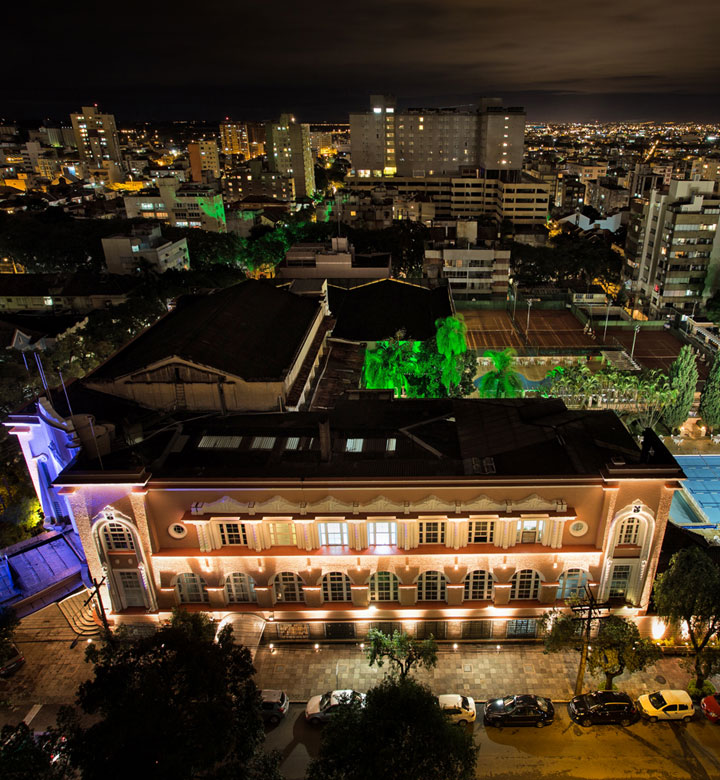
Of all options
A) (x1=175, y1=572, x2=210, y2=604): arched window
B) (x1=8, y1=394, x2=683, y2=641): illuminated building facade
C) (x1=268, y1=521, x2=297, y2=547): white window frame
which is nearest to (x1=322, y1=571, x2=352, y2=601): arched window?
(x1=8, y1=394, x2=683, y2=641): illuminated building facade

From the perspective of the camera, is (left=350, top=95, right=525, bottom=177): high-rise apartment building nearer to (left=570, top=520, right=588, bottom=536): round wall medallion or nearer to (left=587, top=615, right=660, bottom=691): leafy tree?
(left=570, top=520, right=588, bottom=536): round wall medallion

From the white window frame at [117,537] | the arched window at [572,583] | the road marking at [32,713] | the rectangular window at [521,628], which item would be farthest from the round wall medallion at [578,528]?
the road marking at [32,713]

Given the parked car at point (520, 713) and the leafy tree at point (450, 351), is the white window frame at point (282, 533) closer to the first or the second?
the parked car at point (520, 713)

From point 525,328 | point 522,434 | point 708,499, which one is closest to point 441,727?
point 522,434

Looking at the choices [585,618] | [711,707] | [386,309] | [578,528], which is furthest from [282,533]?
[386,309]

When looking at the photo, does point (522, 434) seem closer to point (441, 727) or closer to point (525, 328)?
point (441, 727)
